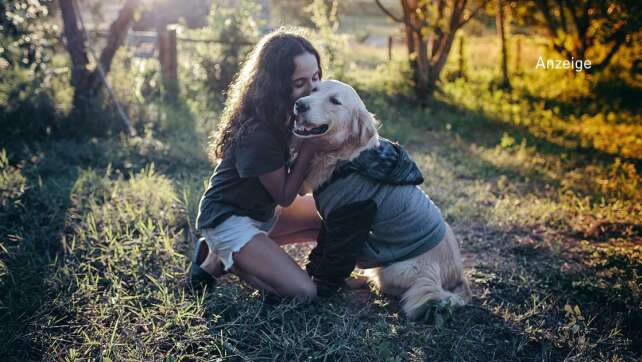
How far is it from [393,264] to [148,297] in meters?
1.32

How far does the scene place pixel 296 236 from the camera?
11.4 feet

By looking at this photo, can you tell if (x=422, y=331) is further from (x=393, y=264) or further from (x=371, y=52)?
(x=371, y=52)

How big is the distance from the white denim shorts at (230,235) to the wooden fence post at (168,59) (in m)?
5.42

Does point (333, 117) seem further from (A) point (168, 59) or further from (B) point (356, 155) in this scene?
(A) point (168, 59)

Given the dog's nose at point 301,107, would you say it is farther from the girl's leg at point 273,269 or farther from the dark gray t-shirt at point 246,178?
the girl's leg at point 273,269

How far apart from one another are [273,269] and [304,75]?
105 cm

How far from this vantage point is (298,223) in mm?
3439

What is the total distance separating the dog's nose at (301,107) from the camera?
2.67m

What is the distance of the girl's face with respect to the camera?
9.61 ft

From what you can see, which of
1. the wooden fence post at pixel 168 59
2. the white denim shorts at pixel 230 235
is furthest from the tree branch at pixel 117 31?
the white denim shorts at pixel 230 235

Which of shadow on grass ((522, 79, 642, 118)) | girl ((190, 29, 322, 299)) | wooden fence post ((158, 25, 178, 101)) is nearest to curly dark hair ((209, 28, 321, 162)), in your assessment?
girl ((190, 29, 322, 299))

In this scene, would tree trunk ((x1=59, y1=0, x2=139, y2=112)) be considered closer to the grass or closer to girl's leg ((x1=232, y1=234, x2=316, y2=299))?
the grass

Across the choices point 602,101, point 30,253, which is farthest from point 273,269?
point 602,101

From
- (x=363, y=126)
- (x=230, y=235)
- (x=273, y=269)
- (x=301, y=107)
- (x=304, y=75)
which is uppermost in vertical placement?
(x=304, y=75)
